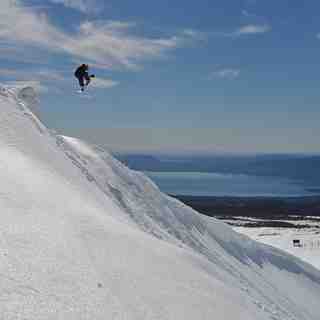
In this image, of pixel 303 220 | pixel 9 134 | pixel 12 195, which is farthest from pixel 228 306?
pixel 303 220

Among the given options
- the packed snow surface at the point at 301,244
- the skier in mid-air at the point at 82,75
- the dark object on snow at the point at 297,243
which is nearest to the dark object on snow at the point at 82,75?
the skier in mid-air at the point at 82,75

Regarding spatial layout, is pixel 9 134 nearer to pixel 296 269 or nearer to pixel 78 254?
pixel 78 254

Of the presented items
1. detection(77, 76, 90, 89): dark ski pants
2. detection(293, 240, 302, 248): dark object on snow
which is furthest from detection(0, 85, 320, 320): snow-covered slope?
detection(293, 240, 302, 248): dark object on snow

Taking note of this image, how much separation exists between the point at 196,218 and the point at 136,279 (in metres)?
14.3

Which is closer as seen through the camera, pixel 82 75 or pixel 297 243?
pixel 82 75

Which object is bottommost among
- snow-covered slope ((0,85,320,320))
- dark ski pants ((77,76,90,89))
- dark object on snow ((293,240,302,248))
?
snow-covered slope ((0,85,320,320))

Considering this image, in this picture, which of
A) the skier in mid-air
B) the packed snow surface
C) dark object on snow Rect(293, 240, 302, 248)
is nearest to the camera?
the skier in mid-air

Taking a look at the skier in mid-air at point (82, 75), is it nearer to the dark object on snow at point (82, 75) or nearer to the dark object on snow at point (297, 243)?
the dark object on snow at point (82, 75)

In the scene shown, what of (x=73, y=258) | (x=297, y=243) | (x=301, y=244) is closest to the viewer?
(x=73, y=258)

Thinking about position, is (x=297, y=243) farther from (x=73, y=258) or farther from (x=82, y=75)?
(x=73, y=258)

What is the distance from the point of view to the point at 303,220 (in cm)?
8750

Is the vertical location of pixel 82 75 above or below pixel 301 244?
above

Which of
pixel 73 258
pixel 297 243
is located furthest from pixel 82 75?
pixel 297 243

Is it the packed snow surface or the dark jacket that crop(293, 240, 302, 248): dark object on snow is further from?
the dark jacket
